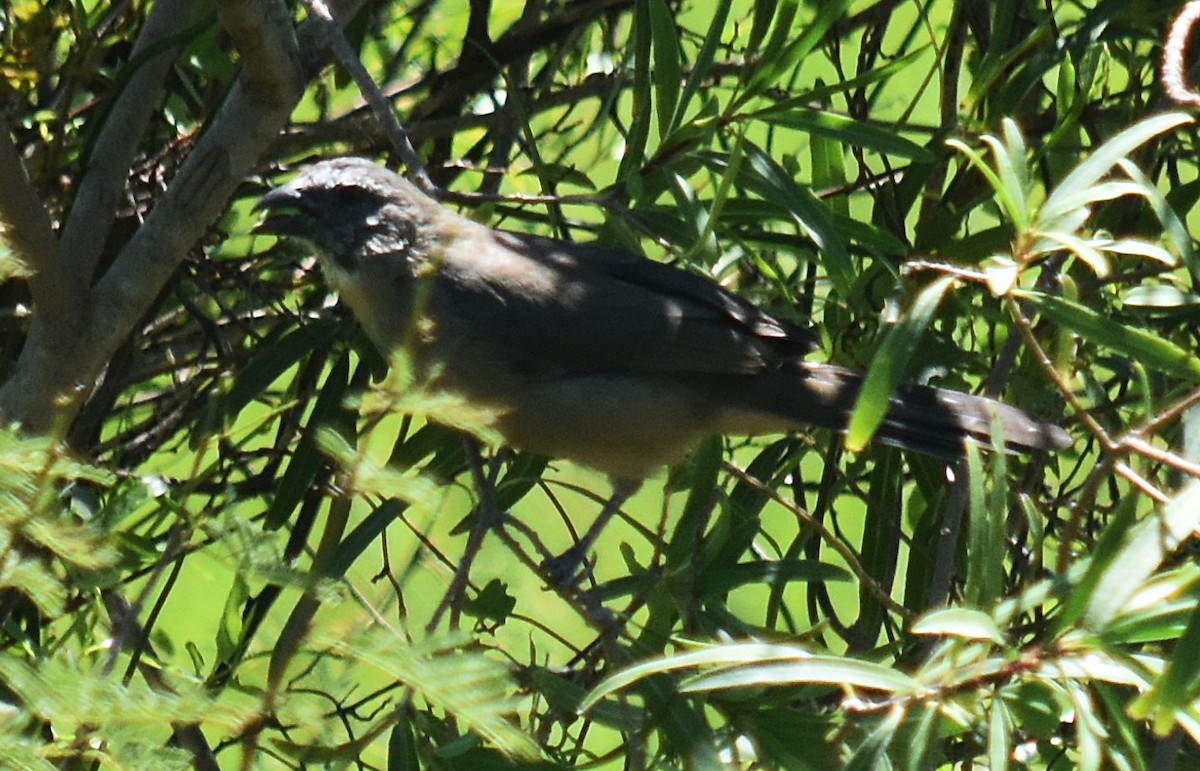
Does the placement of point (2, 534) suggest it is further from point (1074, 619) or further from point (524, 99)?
Answer: point (524, 99)

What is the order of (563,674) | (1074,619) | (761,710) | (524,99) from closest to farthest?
(1074,619), (761,710), (563,674), (524,99)

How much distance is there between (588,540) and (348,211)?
102cm

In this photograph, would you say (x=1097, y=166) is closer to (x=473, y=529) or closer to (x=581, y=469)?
(x=473, y=529)

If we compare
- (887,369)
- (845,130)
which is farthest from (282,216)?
(887,369)

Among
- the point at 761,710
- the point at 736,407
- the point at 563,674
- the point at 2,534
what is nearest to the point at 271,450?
the point at 563,674

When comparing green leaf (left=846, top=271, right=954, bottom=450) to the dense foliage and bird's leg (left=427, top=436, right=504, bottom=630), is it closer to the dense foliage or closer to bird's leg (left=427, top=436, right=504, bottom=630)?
the dense foliage

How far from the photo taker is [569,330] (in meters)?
3.91

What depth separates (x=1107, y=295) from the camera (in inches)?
123

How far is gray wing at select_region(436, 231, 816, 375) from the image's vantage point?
12.4 ft

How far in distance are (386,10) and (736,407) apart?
4.81 ft

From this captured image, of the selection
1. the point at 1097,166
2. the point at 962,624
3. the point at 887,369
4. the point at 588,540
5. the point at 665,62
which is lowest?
the point at 588,540

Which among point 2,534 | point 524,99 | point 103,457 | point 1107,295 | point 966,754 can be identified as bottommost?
point 966,754

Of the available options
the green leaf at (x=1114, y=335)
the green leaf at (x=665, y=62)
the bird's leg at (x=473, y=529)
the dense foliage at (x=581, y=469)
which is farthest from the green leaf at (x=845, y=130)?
the bird's leg at (x=473, y=529)

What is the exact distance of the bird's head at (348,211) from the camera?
3.75 metres
